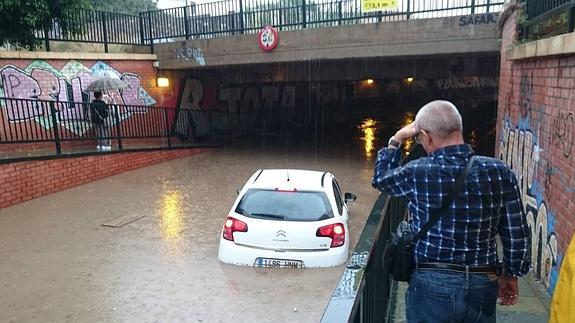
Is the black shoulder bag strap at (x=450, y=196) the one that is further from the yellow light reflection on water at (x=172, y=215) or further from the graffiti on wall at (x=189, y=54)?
the graffiti on wall at (x=189, y=54)

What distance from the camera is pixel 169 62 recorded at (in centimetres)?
1559

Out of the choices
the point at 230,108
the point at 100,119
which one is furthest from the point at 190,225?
the point at 230,108

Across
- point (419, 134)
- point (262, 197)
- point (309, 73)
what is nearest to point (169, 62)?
point (309, 73)

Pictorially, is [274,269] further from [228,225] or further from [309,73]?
[309,73]

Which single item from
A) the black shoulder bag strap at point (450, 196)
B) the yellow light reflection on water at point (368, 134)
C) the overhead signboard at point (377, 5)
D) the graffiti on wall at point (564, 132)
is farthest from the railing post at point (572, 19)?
the yellow light reflection on water at point (368, 134)

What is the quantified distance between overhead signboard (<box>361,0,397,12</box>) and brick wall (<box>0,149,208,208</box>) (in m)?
7.39

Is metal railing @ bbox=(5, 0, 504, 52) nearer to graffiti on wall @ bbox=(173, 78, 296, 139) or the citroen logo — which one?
graffiti on wall @ bbox=(173, 78, 296, 139)

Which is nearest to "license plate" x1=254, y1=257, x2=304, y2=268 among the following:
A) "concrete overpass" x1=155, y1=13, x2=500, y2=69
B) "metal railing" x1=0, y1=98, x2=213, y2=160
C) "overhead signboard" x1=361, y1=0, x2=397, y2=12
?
"metal railing" x1=0, y1=98, x2=213, y2=160

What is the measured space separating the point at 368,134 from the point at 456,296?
62.4 ft

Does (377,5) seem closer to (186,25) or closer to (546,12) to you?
(546,12)

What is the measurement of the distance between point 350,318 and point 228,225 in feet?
15.2

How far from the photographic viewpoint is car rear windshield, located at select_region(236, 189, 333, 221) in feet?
20.5

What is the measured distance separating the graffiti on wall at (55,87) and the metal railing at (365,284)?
34.6 ft

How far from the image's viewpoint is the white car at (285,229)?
20.2ft
